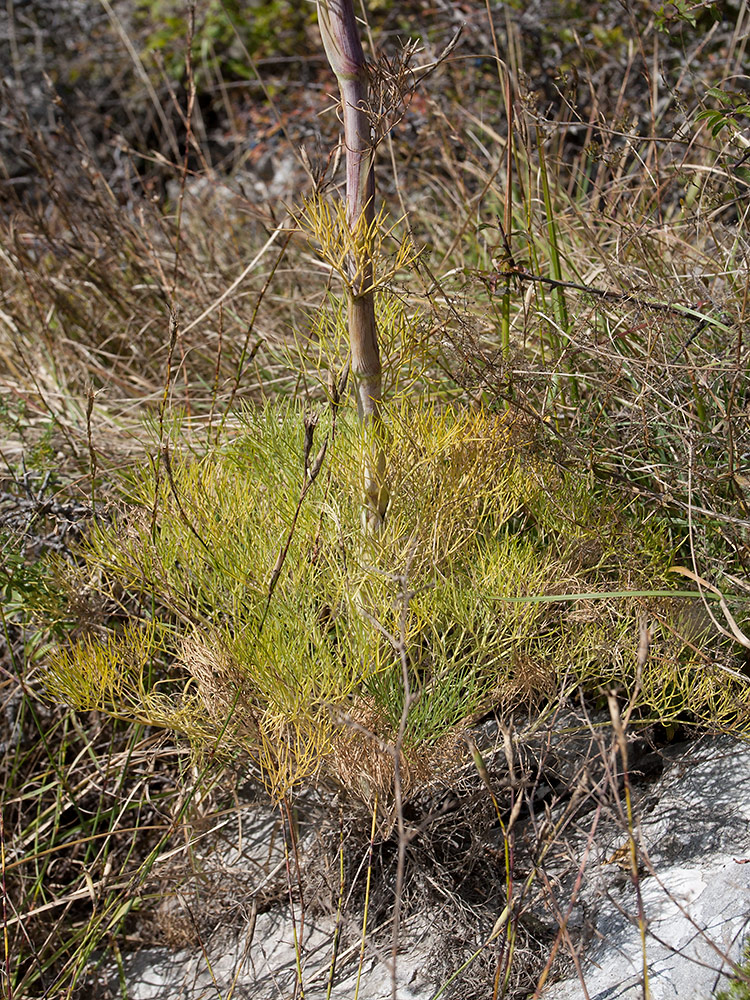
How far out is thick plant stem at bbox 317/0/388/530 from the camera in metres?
1.25

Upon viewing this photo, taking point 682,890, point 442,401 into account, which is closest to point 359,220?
point 442,401

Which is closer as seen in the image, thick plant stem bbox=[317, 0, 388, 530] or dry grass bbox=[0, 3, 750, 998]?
thick plant stem bbox=[317, 0, 388, 530]

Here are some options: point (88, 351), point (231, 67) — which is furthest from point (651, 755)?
point (231, 67)

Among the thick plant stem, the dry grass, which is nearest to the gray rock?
the dry grass

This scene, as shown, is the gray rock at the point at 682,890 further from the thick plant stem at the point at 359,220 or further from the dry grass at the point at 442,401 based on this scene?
Result: the thick plant stem at the point at 359,220

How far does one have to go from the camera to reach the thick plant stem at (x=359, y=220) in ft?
4.09

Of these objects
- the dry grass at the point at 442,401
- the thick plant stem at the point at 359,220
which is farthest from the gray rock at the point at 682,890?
the thick plant stem at the point at 359,220

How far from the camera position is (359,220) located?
126cm

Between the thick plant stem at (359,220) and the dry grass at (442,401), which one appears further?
the dry grass at (442,401)

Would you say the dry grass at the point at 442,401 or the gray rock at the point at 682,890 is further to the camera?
the dry grass at the point at 442,401

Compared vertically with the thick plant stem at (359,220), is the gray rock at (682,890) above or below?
below

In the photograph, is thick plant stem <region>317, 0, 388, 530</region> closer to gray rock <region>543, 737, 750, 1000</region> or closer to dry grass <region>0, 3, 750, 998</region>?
dry grass <region>0, 3, 750, 998</region>

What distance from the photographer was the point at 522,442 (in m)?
1.52

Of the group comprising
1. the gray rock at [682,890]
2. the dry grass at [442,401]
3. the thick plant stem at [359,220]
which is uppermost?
the thick plant stem at [359,220]
